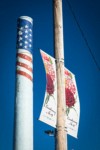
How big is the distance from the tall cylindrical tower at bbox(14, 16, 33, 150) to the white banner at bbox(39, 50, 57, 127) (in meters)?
0.60

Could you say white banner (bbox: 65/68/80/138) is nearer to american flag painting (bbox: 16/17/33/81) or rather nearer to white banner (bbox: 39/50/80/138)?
white banner (bbox: 39/50/80/138)

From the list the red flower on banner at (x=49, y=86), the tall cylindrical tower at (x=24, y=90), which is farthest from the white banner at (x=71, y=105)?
the tall cylindrical tower at (x=24, y=90)

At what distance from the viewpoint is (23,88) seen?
5.91 meters

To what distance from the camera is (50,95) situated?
213 inches

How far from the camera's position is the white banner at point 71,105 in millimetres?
5797

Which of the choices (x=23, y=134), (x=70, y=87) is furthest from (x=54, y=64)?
(x=23, y=134)

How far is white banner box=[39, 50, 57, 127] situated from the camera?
5.22 meters

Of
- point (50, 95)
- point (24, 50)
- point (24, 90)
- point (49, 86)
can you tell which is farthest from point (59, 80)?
point (24, 50)

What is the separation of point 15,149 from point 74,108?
1435mm

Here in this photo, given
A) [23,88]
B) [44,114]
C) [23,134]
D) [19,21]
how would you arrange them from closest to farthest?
1. [44,114]
2. [23,134]
3. [23,88]
4. [19,21]

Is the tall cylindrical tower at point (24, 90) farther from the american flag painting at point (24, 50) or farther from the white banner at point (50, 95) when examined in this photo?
the white banner at point (50, 95)

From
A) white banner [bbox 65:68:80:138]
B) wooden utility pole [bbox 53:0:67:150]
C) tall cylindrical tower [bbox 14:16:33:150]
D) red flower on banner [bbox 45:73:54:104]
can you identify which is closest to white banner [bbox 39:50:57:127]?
red flower on banner [bbox 45:73:54:104]

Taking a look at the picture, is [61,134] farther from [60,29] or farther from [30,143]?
[60,29]

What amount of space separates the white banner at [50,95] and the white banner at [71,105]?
478mm
